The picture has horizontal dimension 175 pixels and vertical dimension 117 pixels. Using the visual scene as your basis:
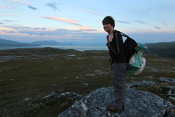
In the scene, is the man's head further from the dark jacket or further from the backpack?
the backpack

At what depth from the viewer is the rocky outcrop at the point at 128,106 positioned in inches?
433

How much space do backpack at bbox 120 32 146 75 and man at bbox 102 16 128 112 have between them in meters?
0.21

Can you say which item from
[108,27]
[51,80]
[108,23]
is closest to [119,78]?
[108,27]

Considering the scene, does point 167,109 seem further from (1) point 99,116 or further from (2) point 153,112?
(1) point 99,116

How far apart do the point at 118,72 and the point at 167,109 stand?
13.9 feet

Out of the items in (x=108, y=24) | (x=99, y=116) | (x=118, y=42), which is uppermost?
(x=108, y=24)

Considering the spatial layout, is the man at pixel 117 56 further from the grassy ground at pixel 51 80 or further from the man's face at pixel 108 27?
the grassy ground at pixel 51 80

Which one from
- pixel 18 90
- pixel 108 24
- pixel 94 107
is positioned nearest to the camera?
pixel 108 24

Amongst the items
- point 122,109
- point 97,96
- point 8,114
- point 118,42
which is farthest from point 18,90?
point 118,42

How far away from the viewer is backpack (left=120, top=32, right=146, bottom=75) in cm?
934

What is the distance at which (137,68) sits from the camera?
971cm

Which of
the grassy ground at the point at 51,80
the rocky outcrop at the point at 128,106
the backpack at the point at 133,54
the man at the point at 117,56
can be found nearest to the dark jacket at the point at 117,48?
the man at the point at 117,56

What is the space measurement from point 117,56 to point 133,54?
2.44 ft

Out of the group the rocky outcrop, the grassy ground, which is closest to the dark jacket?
the rocky outcrop
